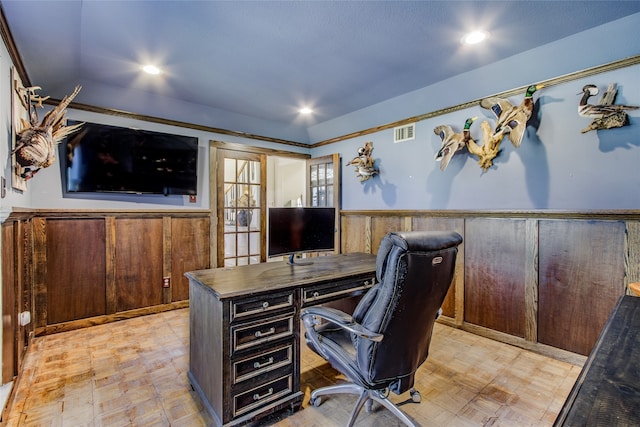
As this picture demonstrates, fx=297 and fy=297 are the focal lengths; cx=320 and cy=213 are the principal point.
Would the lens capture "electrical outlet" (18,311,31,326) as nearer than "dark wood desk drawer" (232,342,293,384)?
No

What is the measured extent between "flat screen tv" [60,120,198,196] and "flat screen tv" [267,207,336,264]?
6.90 ft

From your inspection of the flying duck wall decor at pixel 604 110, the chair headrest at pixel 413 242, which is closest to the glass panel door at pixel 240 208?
the chair headrest at pixel 413 242

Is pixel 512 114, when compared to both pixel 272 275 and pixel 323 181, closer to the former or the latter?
pixel 272 275

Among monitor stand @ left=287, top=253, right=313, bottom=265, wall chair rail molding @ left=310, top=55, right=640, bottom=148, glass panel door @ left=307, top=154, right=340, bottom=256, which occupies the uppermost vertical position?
wall chair rail molding @ left=310, top=55, right=640, bottom=148

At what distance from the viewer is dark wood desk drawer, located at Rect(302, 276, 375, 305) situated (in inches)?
76.2

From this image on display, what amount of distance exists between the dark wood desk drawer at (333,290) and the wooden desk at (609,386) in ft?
4.53

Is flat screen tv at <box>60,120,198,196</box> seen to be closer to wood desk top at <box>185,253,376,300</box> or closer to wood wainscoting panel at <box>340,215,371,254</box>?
wood desk top at <box>185,253,376,300</box>

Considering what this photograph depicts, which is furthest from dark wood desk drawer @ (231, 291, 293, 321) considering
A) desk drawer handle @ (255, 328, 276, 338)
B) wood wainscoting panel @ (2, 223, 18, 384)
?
wood wainscoting panel @ (2, 223, 18, 384)

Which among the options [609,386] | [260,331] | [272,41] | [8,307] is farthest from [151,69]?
[609,386]

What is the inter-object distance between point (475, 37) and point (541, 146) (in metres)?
1.14

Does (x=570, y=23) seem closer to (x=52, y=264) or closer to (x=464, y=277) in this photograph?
(x=464, y=277)

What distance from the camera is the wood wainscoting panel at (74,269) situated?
3.06 metres

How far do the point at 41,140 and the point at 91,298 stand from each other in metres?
1.80

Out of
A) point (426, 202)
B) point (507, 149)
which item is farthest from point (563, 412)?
point (426, 202)
